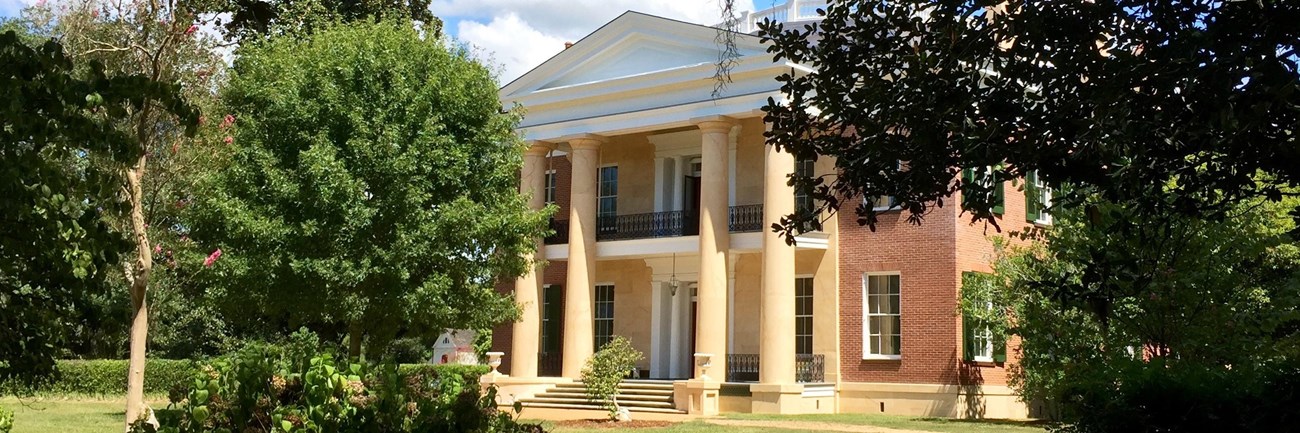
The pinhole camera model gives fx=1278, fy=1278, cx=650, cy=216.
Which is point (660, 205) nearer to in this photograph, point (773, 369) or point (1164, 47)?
point (773, 369)

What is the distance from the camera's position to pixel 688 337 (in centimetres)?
3047

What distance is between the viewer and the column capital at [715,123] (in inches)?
1046

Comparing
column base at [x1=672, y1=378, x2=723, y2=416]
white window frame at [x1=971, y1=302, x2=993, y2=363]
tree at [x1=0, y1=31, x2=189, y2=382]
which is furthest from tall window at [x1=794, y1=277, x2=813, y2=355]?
tree at [x1=0, y1=31, x2=189, y2=382]

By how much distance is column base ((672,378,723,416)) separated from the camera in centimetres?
2573

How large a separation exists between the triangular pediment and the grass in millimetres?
7545

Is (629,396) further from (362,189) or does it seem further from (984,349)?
(362,189)

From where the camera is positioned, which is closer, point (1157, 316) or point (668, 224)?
point (1157, 316)

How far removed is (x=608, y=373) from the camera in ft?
77.5

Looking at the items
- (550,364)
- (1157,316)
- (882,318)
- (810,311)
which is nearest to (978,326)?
(882,318)

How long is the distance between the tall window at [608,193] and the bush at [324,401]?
25.5 meters

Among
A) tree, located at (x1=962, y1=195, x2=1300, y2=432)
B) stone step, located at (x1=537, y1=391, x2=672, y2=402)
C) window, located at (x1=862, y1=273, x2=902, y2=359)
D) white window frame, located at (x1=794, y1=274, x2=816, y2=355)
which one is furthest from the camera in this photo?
white window frame, located at (x1=794, y1=274, x2=816, y2=355)

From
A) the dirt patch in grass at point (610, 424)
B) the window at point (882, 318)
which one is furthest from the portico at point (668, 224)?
the dirt patch in grass at point (610, 424)

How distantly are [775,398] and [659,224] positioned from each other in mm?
6017

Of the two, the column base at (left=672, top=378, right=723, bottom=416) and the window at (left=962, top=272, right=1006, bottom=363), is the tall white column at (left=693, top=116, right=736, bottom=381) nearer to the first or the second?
the column base at (left=672, top=378, right=723, bottom=416)
